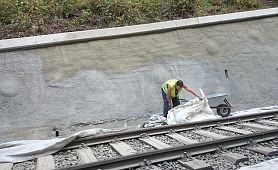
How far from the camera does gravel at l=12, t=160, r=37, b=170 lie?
A: 18.8 ft

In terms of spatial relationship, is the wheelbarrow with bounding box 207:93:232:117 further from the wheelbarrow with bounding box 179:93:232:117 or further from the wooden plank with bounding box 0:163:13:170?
the wooden plank with bounding box 0:163:13:170

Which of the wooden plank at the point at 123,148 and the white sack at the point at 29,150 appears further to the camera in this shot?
the white sack at the point at 29,150

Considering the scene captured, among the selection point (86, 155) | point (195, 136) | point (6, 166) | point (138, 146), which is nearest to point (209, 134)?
point (195, 136)

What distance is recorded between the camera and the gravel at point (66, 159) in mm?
5601

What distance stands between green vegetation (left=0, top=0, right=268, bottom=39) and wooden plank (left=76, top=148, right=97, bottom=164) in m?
5.43

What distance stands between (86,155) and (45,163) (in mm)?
656

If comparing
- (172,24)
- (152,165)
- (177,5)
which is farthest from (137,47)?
(152,165)

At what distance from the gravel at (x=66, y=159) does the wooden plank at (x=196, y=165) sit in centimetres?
163

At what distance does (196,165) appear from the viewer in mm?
4848

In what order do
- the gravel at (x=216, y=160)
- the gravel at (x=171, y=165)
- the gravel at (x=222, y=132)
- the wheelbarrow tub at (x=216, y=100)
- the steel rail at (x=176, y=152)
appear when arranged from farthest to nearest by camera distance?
the wheelbarrow tub at (x=216, y=100) < the gravel at (x=222, y=132) < the steel rail at (x=176, y=152) < the gravel at (x=171, y=165) < the gravel at (x=216, y=160)

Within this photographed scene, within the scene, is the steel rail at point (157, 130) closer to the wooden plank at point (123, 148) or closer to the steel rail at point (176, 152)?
the wooden plank at point (123, 148)

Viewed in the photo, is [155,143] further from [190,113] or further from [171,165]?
[190,113]

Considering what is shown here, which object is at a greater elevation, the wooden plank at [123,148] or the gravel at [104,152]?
the wooden plank at [123,148]

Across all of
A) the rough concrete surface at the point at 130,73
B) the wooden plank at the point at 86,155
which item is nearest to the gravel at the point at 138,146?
the wooden plank at the point at 86,155
